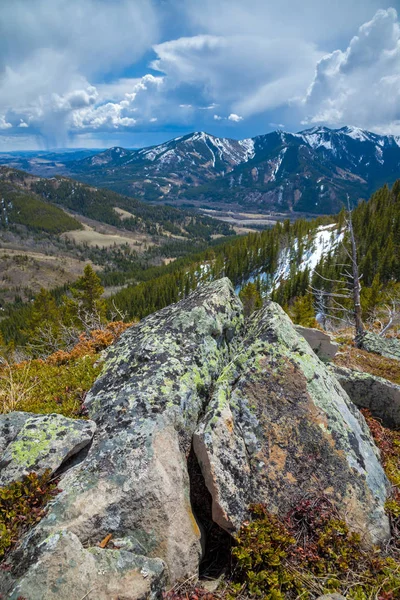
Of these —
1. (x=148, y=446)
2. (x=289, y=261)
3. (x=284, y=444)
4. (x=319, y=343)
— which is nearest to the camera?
(x=148, y=446)

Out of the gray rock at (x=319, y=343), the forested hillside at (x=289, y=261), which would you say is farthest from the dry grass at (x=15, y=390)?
the forested hillside at (x=289, y=261)

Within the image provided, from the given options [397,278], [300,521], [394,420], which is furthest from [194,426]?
[397,278]

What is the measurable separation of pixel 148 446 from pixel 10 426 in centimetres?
239

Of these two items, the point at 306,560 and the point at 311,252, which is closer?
the point at 306,560

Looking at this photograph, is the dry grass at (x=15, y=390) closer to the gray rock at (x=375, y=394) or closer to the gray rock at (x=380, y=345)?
the gray rock at (x=375, y=394)

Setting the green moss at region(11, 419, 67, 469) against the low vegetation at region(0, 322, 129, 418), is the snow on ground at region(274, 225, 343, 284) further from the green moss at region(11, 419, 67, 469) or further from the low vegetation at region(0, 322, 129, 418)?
the green moss at region(11, 419, 67, 469)

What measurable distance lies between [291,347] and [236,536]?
11.2 ft

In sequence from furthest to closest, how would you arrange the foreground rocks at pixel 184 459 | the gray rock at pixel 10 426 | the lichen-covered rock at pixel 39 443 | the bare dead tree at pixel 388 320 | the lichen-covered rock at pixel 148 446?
the bare dead tree at pixel 388 320 → the gray rock at pixel 10 426 → the lichen-covered rock at pixel 39 443 → the lichen-covered rock at pixel 148 446 → the foreground rocks at pixel 184 459

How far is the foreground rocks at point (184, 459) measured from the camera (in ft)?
11.9

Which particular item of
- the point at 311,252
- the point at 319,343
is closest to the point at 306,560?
the point at 319,343

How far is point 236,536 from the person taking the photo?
4395 mm

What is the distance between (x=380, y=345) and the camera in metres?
13.5

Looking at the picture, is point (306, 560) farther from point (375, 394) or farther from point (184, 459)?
point (375, 394)

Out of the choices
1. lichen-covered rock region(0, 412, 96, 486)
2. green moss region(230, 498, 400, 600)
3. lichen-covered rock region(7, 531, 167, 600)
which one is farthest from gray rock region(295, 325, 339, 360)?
lichen-covered rock region(7, 531, 167, 600)
